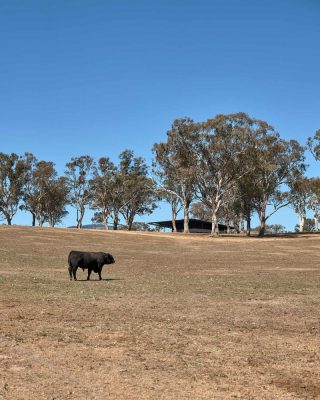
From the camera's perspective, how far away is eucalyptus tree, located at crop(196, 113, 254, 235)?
70.1 m

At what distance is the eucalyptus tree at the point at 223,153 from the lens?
70062 mm

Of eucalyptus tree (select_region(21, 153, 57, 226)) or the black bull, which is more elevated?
eucalyptus tree (select_region(21, 153, 57, 226))

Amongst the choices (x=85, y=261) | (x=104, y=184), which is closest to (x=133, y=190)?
(x=104, y=184)

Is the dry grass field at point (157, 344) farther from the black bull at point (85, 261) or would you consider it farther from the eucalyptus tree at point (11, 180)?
the eucalyptus tree at point (11, 180)

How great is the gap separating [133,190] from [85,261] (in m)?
82.5

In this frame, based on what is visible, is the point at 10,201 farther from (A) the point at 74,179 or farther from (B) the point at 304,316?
(B) the point at 304,316

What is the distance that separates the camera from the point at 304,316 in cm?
1300

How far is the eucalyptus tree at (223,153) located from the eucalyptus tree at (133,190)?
76.2 ft

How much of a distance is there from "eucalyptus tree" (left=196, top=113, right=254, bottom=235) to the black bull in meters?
50.1

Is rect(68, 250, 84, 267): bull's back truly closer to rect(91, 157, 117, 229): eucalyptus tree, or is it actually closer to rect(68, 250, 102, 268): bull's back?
rect(68, 250, 102, 268): bull's back

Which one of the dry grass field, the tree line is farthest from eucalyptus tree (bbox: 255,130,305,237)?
the dry grass field

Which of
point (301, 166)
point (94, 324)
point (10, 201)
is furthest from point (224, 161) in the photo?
point (94, 324)

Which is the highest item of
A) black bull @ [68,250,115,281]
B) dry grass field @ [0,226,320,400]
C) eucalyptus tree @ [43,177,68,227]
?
eucalyptus tree @ [43,177,68,227]

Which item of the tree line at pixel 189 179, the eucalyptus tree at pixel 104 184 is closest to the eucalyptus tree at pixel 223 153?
the tree line at pixel 189 179
